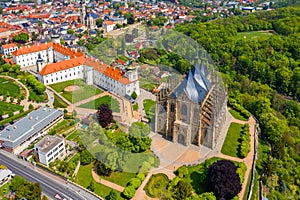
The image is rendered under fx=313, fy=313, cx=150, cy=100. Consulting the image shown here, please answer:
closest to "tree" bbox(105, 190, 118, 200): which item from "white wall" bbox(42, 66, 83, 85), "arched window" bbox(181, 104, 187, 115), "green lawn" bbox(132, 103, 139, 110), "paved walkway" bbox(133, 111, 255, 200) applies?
"paved walkway" bbox(133, 111, 255, 200)

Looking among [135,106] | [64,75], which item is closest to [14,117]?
[64,75]

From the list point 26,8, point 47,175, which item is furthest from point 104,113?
point 26,8

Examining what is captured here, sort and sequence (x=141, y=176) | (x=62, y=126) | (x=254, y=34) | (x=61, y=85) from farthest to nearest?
(x=254, y=34) < (x=61, y=85) < (x=62, y=126) < (x=141, y=176)

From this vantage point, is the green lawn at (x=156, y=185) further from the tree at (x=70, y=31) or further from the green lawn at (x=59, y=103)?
the tree at (x=70, y=31)

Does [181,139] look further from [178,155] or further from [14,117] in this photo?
[14,117]

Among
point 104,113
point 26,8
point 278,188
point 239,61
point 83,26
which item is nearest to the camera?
point 278,188

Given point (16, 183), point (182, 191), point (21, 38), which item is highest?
point (21, 38)

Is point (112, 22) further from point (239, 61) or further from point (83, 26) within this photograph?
point (239, 61)
